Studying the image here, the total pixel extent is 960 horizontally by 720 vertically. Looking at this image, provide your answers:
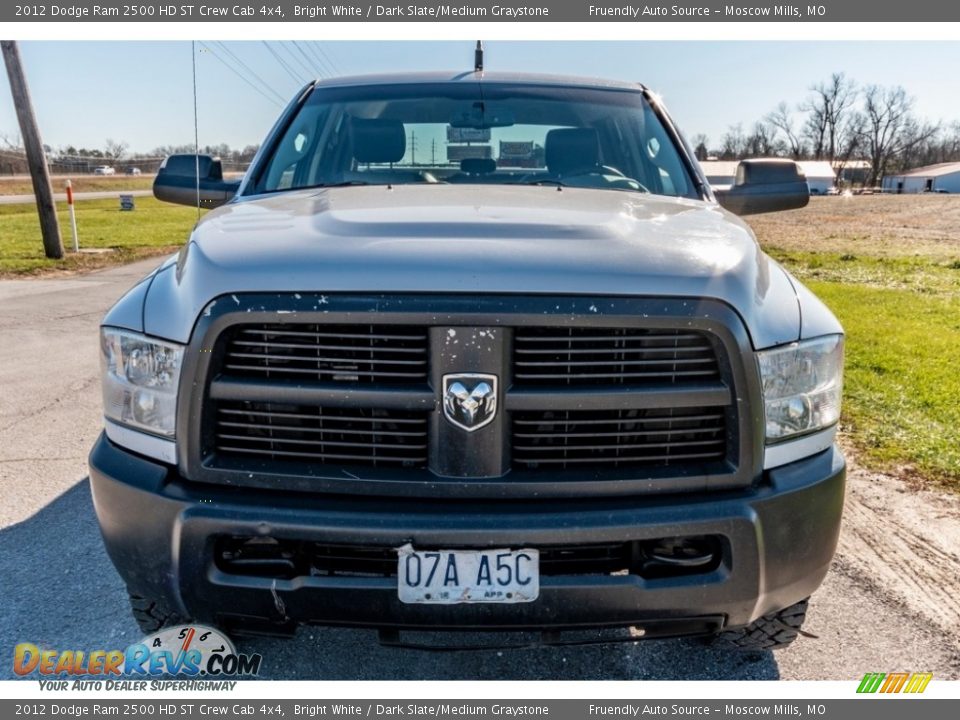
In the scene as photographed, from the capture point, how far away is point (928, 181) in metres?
91.1

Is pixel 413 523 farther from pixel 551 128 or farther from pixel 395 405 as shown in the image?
pixel 551 128

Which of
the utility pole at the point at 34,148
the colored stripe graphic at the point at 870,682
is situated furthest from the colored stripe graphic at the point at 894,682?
the utility pole at the point at 34,148

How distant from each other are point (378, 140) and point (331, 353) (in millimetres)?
1775

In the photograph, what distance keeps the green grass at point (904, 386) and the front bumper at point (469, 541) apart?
105 inches

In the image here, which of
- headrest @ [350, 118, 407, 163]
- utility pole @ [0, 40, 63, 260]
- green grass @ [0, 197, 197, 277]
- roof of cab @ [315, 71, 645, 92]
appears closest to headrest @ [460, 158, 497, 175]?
headrest @ [350, 118, 407, 163]

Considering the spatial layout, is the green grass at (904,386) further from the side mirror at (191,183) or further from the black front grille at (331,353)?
the side mirror at (191,183)

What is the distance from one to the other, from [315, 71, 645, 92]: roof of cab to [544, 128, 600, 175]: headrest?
0.39 m

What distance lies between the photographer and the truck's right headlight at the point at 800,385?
85.6 inches

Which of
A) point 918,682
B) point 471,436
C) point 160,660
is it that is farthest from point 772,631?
point 160,660

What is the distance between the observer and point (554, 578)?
2.08 metres

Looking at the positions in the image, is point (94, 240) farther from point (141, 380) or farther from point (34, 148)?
point (141, 380)

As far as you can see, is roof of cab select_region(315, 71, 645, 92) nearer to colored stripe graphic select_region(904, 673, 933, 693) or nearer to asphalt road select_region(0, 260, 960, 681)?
asphalt road select_region(0, 260, 960, 681)

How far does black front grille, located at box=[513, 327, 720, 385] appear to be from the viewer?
2.08 meters

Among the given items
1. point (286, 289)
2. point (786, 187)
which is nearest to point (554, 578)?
point (286, 289)
